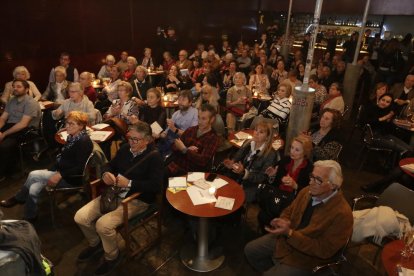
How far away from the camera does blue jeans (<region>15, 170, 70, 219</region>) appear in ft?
12.1

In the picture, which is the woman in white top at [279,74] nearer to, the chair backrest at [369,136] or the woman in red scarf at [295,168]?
the chair backrest at [369,136]

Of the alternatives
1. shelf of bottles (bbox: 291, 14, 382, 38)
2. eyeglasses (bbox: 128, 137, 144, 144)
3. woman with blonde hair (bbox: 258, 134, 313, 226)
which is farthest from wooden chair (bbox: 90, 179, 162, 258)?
shelf of bottles (bbox: 291, 14, 382, 38)

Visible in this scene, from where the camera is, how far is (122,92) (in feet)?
16.7

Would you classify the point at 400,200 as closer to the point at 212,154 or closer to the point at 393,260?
the point at 393,260

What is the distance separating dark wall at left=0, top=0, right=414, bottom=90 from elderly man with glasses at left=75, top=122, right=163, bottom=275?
6.24 metres

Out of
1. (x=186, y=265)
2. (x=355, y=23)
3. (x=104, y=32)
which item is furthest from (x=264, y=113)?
(x=355, y=23)

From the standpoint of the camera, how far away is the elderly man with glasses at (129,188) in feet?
10.2

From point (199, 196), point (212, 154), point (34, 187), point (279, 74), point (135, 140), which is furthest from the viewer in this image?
point (279, 74)

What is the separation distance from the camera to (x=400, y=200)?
313 centimetres

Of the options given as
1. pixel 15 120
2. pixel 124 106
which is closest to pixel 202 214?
pixel 124 106

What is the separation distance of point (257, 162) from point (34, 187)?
261cm

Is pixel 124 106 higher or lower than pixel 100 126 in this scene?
higher

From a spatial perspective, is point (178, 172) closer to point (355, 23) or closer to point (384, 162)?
point (384, 162)

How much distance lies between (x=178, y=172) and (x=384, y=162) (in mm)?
4110
